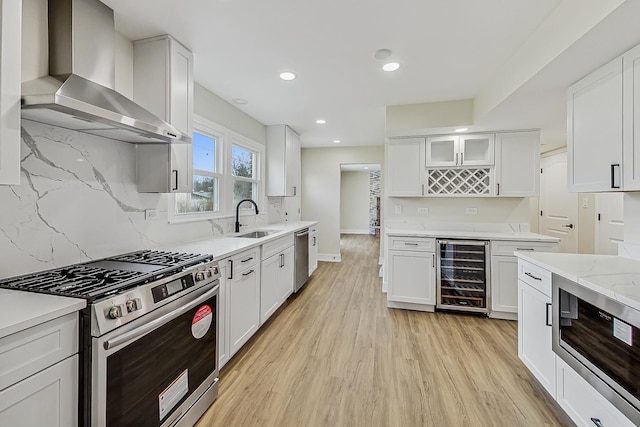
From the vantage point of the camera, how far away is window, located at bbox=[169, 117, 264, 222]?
273 cm

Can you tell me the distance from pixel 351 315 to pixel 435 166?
7.17 ft

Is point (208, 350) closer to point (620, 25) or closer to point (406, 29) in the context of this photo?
point (406, 29)

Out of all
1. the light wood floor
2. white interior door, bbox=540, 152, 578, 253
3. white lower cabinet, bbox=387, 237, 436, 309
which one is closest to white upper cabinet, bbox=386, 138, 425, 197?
white lower cabinet, bbox=387, 237, 436, 309

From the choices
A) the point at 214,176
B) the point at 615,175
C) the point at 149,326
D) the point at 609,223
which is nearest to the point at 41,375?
the point at 149,326

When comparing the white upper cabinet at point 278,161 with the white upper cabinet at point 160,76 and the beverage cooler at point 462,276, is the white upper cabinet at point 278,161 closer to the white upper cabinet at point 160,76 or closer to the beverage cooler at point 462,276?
the white upper cabinet at point 160,76

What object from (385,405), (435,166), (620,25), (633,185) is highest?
(620,25)

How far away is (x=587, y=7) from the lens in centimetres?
143

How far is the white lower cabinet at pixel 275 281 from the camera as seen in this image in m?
2.76

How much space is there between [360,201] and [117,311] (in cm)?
950

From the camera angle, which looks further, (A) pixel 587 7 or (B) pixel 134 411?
(A) pixel 587 7

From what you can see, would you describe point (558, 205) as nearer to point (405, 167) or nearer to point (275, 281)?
point (405, 167)

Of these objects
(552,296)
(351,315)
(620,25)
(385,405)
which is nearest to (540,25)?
(620,25)

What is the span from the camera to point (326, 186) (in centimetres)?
606

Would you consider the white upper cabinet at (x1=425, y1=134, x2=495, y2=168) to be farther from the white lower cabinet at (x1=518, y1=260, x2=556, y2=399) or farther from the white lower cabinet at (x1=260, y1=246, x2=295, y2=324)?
the white lower cabinet at (x1=260, y1=246, x2=295, y2=324)
